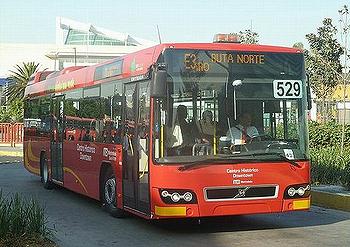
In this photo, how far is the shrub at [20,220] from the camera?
797 centimetres

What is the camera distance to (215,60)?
9406mm

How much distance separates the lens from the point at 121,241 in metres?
9.16

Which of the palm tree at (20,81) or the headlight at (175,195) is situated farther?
the palm tree at (20,81)

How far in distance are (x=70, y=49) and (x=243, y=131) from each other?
70.4m

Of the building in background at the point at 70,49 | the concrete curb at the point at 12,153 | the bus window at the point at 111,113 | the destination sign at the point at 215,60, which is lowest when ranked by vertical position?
the concrete curb at the point at 12,153

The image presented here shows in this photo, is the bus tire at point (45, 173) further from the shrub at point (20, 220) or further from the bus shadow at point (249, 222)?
the shrub at point (20, 220)

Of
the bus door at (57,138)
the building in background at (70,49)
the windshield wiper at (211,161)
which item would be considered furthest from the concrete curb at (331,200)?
the building in background at (70,49)

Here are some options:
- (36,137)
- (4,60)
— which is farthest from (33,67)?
(36,137)

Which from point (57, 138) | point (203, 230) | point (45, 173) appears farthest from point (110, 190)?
point (45, 173)

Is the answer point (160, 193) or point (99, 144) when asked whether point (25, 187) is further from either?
point (160, 193)

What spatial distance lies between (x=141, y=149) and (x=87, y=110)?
352cm

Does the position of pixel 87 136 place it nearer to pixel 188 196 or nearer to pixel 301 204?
pixel 188 196

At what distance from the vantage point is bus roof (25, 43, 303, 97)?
9488 millimetres

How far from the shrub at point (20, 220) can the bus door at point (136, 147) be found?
5.67 feet
